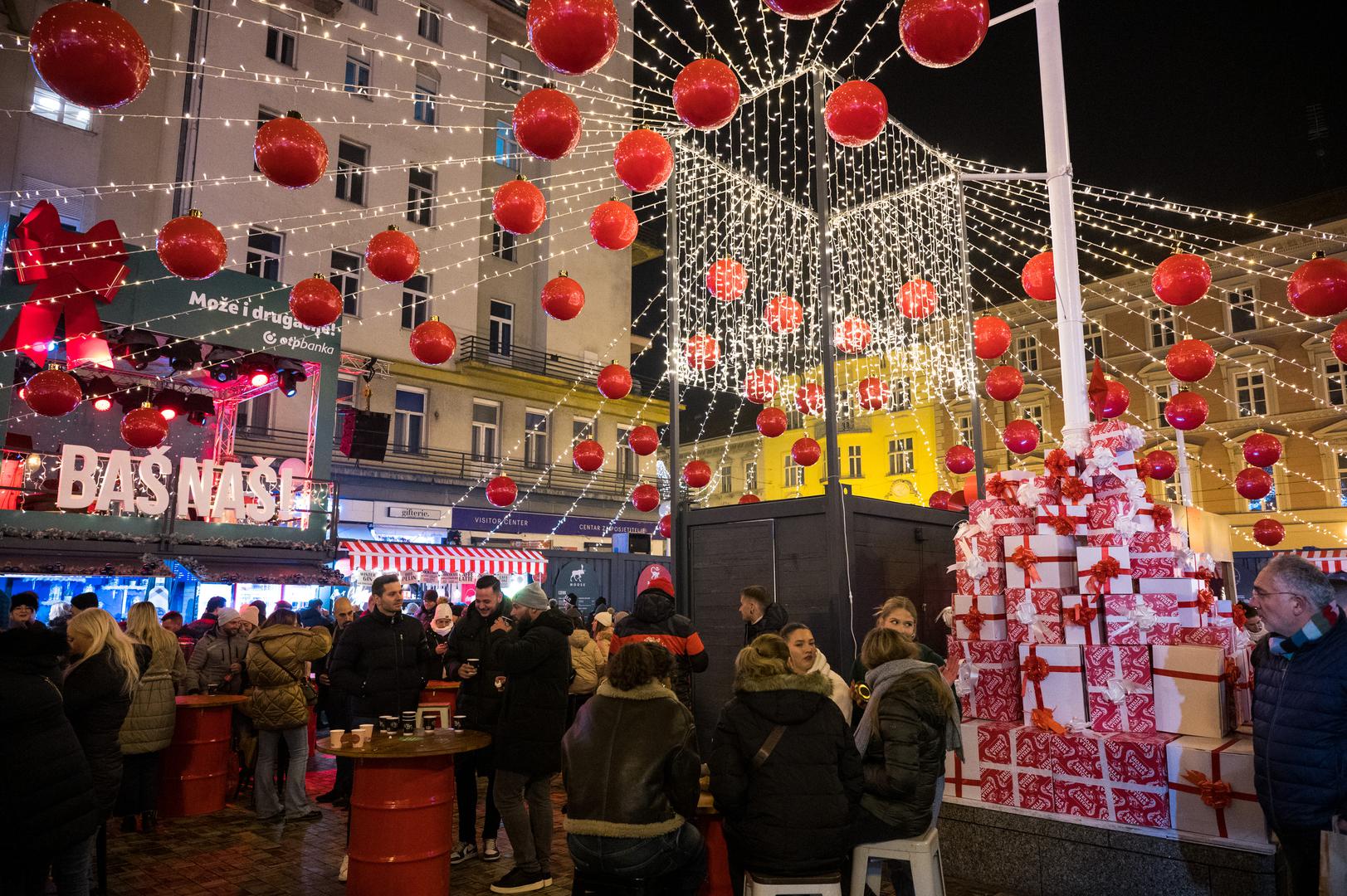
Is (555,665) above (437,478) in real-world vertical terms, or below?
below

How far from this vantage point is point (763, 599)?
6.46 metres

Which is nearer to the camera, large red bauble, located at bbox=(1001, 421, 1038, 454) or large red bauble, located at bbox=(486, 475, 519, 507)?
large red bauble, located at bbox=(1001, 421, 1038, 454)

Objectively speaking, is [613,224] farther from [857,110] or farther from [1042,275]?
[1042,275]

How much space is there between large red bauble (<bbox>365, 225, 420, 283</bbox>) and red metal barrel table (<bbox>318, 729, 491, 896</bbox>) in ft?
13.0

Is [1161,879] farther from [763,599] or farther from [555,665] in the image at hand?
[555,665]

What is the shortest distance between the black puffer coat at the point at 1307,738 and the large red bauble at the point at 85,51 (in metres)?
6.12

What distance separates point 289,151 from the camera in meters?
5.32

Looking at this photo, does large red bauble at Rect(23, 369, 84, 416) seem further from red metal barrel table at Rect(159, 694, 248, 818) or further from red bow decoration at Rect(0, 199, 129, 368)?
red metal barrel table at Rect(159, 694, 248, 818)

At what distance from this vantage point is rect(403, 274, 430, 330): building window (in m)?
20.6

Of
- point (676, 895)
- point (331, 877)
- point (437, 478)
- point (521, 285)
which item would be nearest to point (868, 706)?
point (676, 895)

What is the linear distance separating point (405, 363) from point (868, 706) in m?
18.4

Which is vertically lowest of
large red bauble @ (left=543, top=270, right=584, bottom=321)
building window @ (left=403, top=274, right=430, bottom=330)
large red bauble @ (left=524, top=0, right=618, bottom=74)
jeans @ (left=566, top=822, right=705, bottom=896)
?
jeans @ (left=566, top=822, right=705, bottom=896)

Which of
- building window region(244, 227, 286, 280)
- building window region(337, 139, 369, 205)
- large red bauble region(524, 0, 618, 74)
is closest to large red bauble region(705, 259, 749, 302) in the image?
large red bauble region(524, 0, 618, 74)

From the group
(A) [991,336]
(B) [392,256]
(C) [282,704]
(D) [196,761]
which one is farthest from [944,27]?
(D) [196,761]
